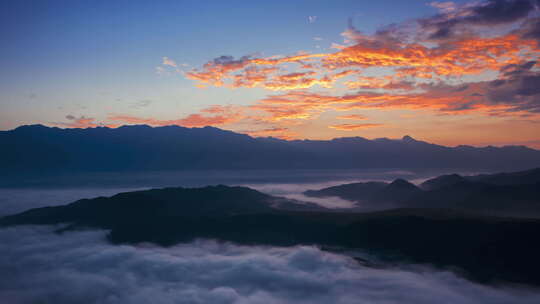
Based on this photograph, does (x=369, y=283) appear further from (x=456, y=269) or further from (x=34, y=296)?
(x=34, y=296)

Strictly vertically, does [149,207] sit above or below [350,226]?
above

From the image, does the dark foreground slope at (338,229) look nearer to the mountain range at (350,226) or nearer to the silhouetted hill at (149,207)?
the mountain range at (350,226)

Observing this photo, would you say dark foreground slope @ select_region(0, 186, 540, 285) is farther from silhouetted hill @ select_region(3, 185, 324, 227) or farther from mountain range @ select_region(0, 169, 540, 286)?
silhouetted hill @ select_region(3, 185, 324, 227)

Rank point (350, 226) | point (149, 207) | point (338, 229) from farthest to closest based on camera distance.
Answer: point (149, 207) → point (338, 229) → point (350, 226)

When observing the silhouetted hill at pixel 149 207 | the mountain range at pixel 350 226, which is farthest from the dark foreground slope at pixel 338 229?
the silhouetted hill at pixel 149 207

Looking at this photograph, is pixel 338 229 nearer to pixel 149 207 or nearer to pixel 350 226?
pixel 350 226

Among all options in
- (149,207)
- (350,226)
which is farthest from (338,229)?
(149,207)

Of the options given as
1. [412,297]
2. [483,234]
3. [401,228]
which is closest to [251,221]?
[401,228]

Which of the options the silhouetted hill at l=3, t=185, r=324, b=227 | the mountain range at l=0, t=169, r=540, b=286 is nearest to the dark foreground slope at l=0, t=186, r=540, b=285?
the mountain range at l=0, t=169, r=540, b=286

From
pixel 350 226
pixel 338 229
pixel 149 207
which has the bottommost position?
pixel 338 229
